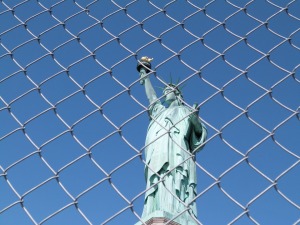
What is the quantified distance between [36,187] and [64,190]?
9 centimetres

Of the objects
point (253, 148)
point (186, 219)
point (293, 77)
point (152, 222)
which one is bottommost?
point (253, 148)

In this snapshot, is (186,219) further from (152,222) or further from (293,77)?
(293,77)

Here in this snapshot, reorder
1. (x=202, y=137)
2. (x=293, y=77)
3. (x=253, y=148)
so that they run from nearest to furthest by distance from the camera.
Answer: (x=253, y=148) < (x=293, y=77) < (x=202, y=137)

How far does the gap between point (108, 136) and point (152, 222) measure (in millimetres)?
3966

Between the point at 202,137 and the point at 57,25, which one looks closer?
the point at 57,25

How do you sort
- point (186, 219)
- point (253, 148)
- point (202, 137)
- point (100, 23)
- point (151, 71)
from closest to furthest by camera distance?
point (253, 148), point (151, 71), point (100, 23), point (186, 219), point (202, 137)

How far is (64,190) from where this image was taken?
1778 millimetres

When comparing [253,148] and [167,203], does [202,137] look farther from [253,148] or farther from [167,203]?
[253,148]

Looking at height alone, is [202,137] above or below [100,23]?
above

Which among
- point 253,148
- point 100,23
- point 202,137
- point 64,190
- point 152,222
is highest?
point 202,137

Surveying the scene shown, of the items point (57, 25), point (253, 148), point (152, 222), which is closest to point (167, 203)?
point (152, 222)

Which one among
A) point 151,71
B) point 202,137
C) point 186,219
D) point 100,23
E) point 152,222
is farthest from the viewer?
point 202,137

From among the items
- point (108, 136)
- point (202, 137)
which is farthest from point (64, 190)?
point (202, 137)

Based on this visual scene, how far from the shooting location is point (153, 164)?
602cm
